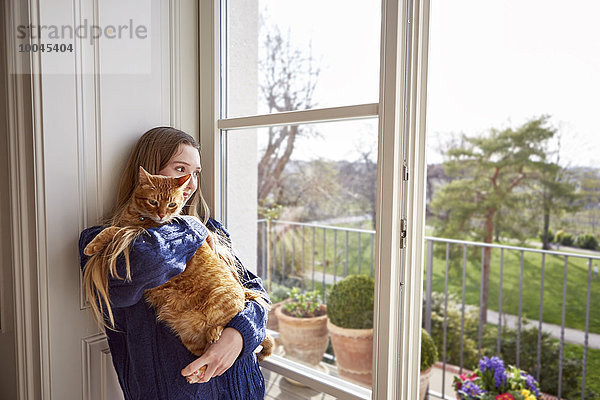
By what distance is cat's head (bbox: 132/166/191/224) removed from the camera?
0.79 meters

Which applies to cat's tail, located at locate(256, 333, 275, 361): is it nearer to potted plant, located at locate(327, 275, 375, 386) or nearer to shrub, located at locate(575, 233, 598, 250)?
potted plant, located at locate(327, 275, 375, 386)

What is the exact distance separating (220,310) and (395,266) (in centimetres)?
44

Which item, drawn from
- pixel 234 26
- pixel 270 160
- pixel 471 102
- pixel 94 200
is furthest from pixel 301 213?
pixel 94 200

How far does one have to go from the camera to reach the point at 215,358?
0.78 metres

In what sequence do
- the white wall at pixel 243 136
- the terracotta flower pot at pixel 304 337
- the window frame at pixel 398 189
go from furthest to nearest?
1. the terracotta flower pot at pixel 304 337
2. the white wall at pixel 243 136
3. the window frame at pixel 398 189

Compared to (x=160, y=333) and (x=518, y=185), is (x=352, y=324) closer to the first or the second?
(x=160, y=333)

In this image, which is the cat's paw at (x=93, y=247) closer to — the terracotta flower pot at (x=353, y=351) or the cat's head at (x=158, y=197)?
the cat's head at (x=158, y=197)

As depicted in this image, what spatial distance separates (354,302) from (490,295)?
158 centimetres

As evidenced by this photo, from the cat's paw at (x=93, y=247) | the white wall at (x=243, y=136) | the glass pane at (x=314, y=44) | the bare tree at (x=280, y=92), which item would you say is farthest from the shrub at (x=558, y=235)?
the cat's paw at (x=93, y=247)

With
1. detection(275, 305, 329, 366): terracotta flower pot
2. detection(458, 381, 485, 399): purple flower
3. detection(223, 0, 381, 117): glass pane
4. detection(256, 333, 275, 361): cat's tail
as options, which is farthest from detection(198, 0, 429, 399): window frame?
detection(275, 305, 329, 366): terracotta flower pot

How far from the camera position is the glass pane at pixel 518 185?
2539mm

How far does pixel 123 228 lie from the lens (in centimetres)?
78

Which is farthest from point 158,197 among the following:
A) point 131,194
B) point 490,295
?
point 490,295

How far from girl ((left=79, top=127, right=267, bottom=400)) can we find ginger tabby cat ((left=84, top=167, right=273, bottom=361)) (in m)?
0.03
